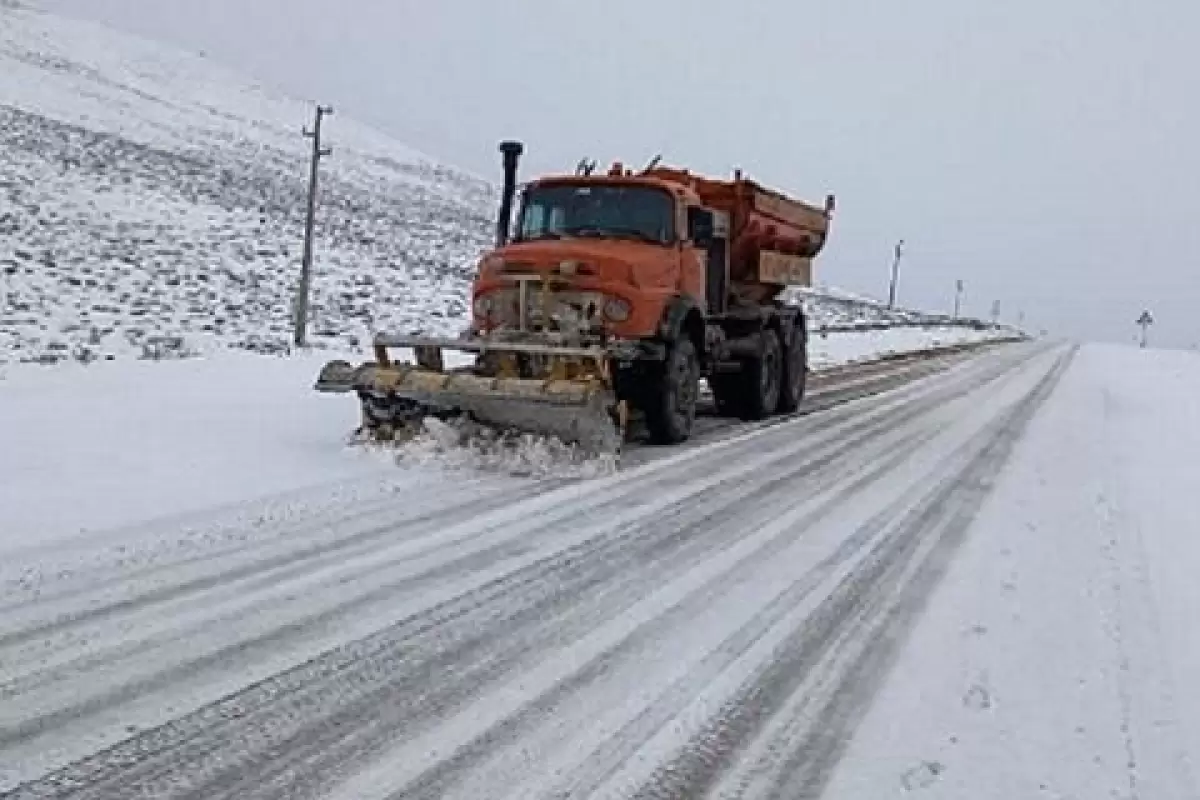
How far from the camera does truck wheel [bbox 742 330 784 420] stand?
14.4 metres

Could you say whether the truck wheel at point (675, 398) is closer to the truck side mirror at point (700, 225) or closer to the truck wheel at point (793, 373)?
the truck side mirror at point (700, 225)

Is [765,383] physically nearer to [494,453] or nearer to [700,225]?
[700,225]

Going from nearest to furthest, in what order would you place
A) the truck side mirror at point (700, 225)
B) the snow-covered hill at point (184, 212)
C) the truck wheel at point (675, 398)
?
the truck wheel at point (675, 398) < the truck side mirror at point (700, 225) < the snow-covered hill at point (184, 212)

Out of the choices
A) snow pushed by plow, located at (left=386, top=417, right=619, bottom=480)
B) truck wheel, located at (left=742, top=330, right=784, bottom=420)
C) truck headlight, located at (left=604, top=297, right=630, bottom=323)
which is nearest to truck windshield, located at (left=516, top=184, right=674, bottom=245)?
truck headlight, located at (left=604, top=297, right=630, bottom=323)

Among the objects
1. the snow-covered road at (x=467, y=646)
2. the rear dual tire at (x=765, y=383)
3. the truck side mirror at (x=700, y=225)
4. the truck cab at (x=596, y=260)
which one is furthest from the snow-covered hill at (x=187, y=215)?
the snow-covered road at (x=467, y=646)

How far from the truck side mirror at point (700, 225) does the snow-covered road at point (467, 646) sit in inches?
158

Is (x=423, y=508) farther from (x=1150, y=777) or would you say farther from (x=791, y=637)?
(x=1150, y=777)

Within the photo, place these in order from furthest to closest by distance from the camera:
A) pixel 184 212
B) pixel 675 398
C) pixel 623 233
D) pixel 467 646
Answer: pixel 184 212 → pixel 623 233 → pixel 675 398 → pixel 467 646

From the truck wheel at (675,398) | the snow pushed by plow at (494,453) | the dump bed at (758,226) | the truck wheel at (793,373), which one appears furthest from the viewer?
the truck wheel at (793,373)

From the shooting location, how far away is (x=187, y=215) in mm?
37031

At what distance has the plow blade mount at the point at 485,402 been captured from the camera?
30.8 ft

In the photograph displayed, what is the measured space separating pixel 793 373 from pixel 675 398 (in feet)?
16.1

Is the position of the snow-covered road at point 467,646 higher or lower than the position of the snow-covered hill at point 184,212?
lower

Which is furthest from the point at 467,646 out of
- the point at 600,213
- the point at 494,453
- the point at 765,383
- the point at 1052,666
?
the point at 765,383
